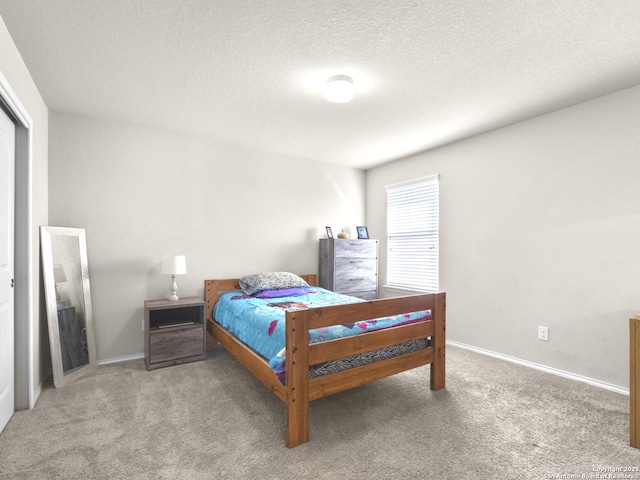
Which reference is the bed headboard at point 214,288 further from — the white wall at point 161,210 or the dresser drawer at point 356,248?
the dresser drawer at point 356,248

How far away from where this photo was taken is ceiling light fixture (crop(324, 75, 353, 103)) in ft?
8.05

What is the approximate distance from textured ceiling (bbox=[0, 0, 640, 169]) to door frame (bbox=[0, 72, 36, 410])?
23.2 inches

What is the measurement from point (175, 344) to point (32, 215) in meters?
1.59

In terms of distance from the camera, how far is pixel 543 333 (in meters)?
3.09

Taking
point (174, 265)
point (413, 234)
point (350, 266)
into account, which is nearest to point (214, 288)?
point (174, 265)

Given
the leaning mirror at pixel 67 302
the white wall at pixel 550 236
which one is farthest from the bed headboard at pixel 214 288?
the white wall at pixel 550 236

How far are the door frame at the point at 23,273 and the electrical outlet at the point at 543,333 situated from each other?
4.16 meters

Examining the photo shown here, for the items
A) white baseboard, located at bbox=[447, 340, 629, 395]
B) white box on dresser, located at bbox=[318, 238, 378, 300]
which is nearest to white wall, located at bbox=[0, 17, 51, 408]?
white box on dresser, located at bbox=[318, 238, 378, 300]

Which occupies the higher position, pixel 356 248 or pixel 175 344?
pixel 356 248

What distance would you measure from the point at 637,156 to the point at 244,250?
3.80 metres

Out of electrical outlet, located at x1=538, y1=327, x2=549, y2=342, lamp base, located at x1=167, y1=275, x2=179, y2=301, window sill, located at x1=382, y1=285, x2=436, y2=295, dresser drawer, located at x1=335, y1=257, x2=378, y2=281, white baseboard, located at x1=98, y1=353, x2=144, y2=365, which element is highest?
dresser drawer, located at x1=335, y1=257, x2=378, y2=281

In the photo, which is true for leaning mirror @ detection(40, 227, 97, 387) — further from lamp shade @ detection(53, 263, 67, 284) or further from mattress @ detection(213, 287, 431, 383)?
mattress @ detection(213, 287, 431, 383)

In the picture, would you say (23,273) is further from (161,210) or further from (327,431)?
(327,431)

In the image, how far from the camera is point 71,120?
317 cm
